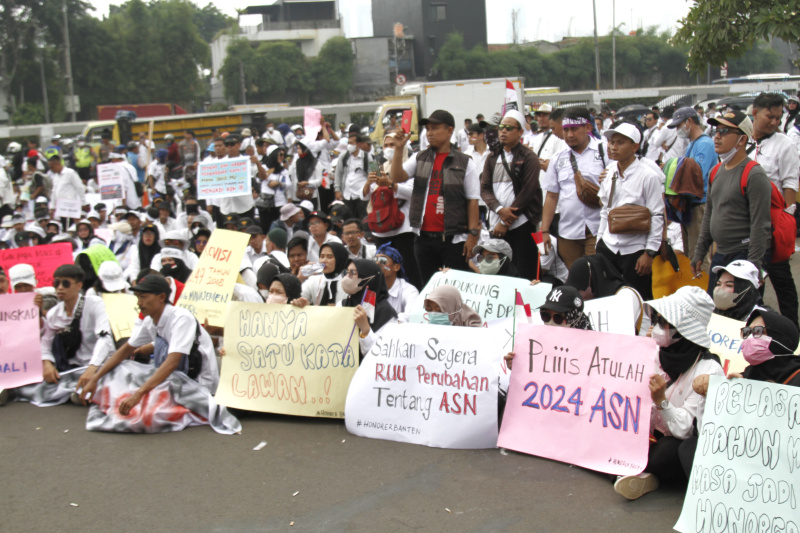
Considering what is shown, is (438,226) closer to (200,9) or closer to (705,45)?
(705,45)

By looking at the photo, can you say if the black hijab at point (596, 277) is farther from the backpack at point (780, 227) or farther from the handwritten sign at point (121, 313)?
the handwritten sign at point (121, 313)

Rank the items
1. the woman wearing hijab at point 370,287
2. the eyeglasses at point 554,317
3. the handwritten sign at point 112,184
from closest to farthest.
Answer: the eyeglasses at point 554,317
the woman wearing hijab at point 370,287
the handwritten sign at point 112,184

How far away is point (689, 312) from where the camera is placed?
4516 millimetres

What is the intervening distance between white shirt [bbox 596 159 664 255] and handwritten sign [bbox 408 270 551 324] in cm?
68

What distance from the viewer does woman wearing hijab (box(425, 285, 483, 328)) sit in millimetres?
5847

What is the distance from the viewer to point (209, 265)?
301 inches

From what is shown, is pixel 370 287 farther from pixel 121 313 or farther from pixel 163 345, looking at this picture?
pixel 121 313

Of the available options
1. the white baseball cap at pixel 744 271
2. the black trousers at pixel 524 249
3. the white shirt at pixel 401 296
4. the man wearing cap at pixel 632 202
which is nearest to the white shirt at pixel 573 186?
the black trousers at pixel 524 249

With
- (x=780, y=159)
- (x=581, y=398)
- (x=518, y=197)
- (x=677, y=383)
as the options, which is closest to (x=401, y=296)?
(x=518, y=197)

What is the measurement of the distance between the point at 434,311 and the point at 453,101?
17.5 m

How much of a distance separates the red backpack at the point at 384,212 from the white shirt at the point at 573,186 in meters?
1.40

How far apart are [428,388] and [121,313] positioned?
3462 mm

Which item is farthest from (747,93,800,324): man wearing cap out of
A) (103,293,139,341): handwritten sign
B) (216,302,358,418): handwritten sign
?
(103,293,139,341): handwritten sign

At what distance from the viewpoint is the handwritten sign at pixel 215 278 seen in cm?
743
